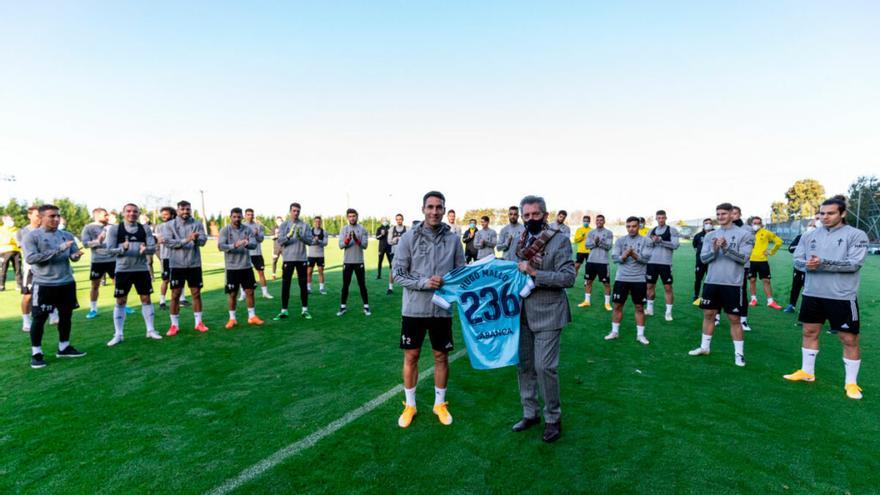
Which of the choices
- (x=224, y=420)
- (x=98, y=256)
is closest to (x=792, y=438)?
(x=224, y=420)

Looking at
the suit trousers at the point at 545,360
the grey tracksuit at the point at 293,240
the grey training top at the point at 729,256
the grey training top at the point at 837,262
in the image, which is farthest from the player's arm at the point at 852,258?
the grey tracksuit at the point at 293,240

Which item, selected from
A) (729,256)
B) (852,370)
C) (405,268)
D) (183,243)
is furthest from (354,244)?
(852,370)

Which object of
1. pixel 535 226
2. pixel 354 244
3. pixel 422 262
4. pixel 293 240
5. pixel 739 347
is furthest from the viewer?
pixel 354 244

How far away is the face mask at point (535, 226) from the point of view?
12.4ft

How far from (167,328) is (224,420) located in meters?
4.80

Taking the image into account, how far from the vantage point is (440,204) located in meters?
3.93

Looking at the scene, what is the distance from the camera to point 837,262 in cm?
475

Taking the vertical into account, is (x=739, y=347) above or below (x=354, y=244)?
below

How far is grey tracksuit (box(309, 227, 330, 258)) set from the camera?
9.78 meters

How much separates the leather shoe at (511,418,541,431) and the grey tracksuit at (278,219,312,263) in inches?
253

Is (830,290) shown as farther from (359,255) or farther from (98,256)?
(98,256)

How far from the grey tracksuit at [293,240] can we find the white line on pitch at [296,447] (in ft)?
16.4

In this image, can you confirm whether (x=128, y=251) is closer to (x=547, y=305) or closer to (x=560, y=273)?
(x=547, y=305)

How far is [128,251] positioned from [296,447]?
522 cm
